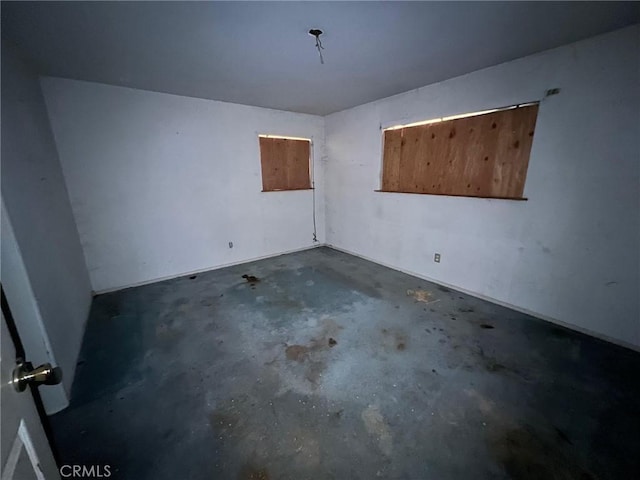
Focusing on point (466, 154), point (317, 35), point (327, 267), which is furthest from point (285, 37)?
point (327, 267)

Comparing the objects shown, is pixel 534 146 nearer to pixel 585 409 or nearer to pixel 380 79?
pixel 380 79

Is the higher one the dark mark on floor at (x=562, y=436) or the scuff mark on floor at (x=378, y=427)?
the scuff mark on floor at (x=378, y=427)

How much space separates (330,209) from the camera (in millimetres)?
5133

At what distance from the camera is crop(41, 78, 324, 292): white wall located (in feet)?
9.79

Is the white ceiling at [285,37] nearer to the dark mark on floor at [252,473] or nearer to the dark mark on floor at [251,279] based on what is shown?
the dark mark on floor at [251,279]

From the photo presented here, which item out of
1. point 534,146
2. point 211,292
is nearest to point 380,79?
point 534,146

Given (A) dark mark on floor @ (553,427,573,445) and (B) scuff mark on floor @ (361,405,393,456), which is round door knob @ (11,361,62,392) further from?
(A) dark mark on floor @ (553,427,573,445)

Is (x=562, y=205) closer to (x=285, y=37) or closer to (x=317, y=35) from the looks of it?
(x=317, y=35)

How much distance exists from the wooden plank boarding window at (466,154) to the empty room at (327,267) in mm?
22

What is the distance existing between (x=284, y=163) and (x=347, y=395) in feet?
12.2

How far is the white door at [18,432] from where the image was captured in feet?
1.82

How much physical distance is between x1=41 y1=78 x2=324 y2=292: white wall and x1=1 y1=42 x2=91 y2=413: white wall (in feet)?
1.15

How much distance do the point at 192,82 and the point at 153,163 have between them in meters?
1.13

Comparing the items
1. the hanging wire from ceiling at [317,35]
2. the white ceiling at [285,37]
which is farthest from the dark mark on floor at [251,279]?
the hanging wire from ceiling at [317,35]
